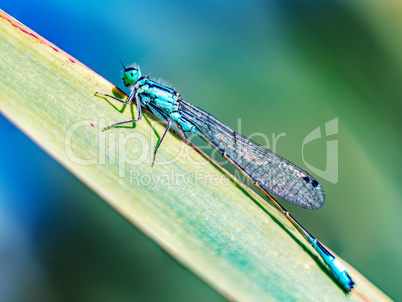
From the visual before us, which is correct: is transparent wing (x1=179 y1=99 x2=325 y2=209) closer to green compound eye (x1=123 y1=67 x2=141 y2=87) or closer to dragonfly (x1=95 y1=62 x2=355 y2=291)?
dragonfly (x1=95 y1=62 x2=355 y2=291)

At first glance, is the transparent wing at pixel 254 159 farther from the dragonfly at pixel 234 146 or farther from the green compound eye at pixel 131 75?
the green compound eye at pixel 131 75

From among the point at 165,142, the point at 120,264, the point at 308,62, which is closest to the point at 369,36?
the point at 308,62

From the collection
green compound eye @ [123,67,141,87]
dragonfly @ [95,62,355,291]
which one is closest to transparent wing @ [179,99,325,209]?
dragonfly @ [95,62,355,291]

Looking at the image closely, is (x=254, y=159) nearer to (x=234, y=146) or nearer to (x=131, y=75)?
(x=234, y=146)

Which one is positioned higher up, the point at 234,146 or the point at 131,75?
the point at 234,146

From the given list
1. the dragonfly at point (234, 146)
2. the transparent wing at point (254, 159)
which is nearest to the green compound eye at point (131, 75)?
the dragonfly at point (234, 146)

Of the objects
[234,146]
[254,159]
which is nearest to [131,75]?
[234,146]

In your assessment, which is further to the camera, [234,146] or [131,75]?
[234,146]
